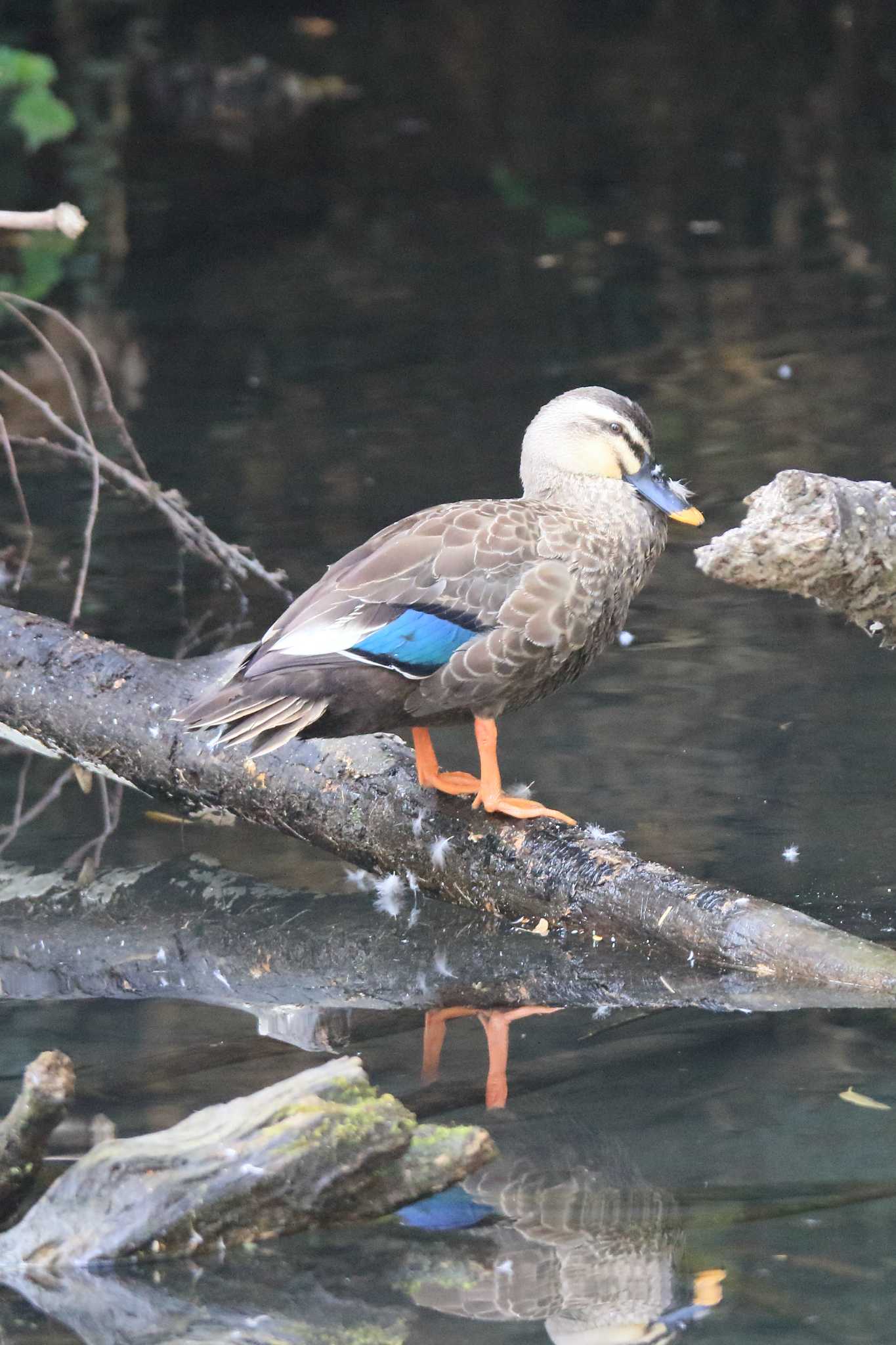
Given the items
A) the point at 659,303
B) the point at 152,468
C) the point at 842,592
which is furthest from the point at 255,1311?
the point at 659,303

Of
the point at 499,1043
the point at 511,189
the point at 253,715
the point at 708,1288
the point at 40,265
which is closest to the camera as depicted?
the point at 708,1288

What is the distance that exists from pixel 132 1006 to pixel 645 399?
17.9 ft

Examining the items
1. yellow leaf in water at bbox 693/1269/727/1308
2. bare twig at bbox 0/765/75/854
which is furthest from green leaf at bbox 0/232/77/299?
yellow leaf in water at bbox 693/1269/727/1308

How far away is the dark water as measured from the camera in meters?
3.07

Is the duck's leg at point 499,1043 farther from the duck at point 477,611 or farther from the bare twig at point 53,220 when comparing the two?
the bare twig at point 53,220

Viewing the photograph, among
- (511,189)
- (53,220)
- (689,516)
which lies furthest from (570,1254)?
(511,189)

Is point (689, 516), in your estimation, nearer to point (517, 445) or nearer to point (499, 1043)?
point (499, 1043)

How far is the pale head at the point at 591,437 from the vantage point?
4395 millimetres

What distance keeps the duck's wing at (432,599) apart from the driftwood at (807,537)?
1.40 feet

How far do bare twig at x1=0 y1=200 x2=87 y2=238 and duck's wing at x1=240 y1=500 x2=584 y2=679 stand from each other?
0.99 metres

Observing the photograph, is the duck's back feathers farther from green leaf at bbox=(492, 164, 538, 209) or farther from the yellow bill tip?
green leaf at bbox=(492, 164, 538, 209)

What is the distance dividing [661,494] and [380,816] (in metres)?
1.01

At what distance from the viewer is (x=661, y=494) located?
4422 mm

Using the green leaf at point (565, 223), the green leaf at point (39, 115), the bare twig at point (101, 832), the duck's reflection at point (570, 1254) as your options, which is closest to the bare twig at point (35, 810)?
the bare twig at point (101, 832)
